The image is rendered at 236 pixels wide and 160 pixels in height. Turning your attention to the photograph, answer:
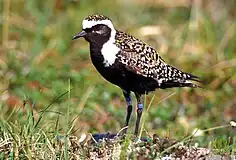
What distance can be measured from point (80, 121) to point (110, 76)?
2.39 metres

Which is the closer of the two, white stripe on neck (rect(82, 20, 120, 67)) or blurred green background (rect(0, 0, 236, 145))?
white stripe on neck (rect(82, 20, 120, 67))

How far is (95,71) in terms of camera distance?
9.09m

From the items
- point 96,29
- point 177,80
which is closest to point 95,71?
point 177,80

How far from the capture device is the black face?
5504 millimetres

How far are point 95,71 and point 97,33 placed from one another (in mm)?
3574

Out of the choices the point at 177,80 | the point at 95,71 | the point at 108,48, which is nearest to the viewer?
the point at 108,48

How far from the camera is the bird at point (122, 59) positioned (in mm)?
5438

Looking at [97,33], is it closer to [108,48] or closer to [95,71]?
[108,48]

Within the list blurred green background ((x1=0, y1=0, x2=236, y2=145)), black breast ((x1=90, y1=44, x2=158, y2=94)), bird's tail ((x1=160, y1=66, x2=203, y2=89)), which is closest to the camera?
black breast ((x1=90, y1=44, x2=158, y2=94))

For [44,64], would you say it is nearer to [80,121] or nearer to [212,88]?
[80,121]

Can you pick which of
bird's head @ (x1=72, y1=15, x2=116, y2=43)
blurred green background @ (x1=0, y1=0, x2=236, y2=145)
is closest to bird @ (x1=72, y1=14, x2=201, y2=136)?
bird's head @ (x1=72, y1=15, x2=116, y2=43)

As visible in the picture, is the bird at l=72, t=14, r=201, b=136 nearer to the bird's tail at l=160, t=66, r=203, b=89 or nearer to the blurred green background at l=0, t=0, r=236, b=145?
the bird's tail at l=160, t=66, r=203, b=89

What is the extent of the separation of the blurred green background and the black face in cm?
172

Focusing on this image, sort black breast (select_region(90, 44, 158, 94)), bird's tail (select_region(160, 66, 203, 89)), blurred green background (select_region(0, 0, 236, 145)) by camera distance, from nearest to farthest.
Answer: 1. black breast (select_region(90, 44, 158, 94))
2. bird's tail (select_region(160, 66, 203, 89))
3. blurred green background (select_region(0, 0, 236, 145))
